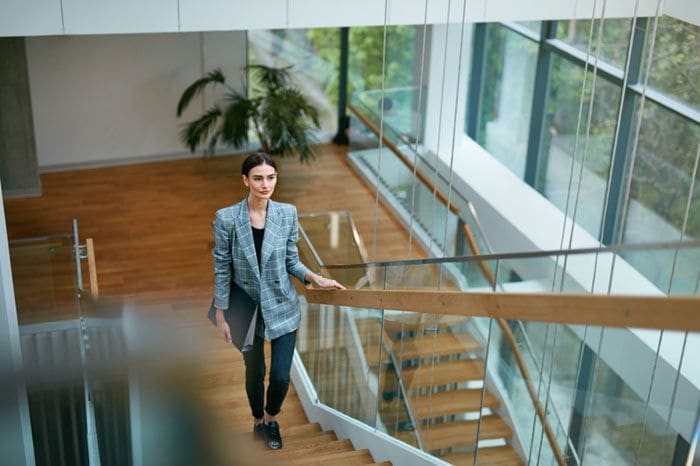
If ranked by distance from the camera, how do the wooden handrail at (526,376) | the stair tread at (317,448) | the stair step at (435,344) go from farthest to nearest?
the stair step at (435,344) → the stair tread at (317,448) → the wooden handrail at (526,376)

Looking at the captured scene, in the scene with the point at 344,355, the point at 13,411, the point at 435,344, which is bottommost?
the point at 344,355

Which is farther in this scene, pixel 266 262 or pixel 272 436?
pixel 272 436

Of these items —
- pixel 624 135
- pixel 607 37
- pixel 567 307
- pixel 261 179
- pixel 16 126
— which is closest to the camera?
pixel 567 307

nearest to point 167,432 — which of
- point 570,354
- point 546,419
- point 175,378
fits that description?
point 175,378

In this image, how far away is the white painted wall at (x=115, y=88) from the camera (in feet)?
36.2

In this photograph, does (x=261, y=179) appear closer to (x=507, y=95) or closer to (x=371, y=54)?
(x=507, y=95)

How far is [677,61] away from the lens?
8.52 meters

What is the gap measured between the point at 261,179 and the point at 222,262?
0.48 metres

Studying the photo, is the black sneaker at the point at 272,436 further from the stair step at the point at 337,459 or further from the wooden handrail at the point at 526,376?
the wooden handrail at the point at 526,376

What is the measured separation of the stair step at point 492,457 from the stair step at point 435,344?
79 cm

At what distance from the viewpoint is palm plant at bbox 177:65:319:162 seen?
34.1 feet

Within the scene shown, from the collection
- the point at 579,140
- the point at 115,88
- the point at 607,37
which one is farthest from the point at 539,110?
the point at 115,88

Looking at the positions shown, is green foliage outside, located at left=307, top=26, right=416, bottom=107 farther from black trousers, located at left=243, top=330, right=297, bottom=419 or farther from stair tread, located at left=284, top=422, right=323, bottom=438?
black trousers, located at left=243, top=330, right=297, bottom=419

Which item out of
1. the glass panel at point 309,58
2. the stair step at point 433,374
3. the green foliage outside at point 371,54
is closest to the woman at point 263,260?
the stair step at point 433,374
